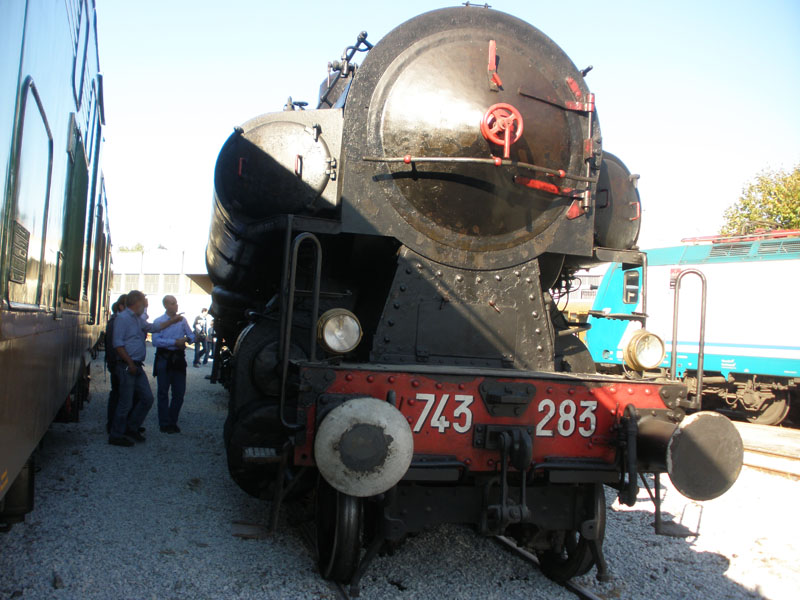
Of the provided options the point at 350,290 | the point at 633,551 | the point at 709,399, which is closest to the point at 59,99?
the point at 350,290

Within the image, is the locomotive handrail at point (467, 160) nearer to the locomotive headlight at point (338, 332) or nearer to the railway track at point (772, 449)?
A: the locomotive headlight at point (338, 332)

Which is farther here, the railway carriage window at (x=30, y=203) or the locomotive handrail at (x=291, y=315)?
the locomotive handrail at (x=291, y=315)

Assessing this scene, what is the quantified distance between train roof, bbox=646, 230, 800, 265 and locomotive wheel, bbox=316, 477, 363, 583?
32.1 ft

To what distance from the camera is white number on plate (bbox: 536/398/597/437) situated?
325 cm

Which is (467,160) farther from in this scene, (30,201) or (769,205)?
(769,205)

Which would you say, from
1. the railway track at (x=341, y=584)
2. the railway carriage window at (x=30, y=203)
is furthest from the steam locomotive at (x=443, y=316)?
the railway carriage window at (x=30, y=203)

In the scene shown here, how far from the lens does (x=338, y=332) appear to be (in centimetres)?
313

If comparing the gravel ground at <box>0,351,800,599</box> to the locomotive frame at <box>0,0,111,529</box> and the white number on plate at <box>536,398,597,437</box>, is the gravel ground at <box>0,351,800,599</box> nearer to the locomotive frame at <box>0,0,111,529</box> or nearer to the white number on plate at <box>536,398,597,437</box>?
the locomotive frame at <box>0,0,111,529</box>

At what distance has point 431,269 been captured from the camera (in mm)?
3777

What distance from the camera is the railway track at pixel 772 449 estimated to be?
23.6ft

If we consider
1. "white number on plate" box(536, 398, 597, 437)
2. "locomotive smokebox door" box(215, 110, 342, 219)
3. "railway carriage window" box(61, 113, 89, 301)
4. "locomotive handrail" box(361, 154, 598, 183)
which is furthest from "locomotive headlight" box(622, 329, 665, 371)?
"railway carriage window" box(61, 113, 89, 301)

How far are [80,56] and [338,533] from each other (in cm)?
351

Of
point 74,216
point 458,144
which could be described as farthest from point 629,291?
point 74,216

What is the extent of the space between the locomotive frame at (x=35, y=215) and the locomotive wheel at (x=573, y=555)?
2813 millimetres
